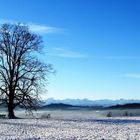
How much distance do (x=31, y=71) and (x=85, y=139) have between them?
2973cm

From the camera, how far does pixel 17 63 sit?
178 feet

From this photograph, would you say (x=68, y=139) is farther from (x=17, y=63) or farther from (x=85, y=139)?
(x=17, y=63)

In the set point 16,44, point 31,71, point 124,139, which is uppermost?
point 16,44

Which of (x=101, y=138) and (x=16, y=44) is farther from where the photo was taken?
(x=16, y=44)

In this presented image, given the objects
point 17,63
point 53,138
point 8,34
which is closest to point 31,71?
point 17,63

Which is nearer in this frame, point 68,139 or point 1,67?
point 68,139

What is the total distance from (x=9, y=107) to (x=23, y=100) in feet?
8.08

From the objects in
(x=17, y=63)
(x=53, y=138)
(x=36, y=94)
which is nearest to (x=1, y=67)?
(x=17, y=63)

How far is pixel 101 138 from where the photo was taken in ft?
85.1

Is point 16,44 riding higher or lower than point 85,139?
higher

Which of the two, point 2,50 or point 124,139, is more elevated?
point 2,50

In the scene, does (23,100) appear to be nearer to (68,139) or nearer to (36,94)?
(36,94)

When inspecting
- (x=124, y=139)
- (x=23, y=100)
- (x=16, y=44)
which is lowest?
(x=124, y=139)

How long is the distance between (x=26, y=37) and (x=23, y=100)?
24.8ft
